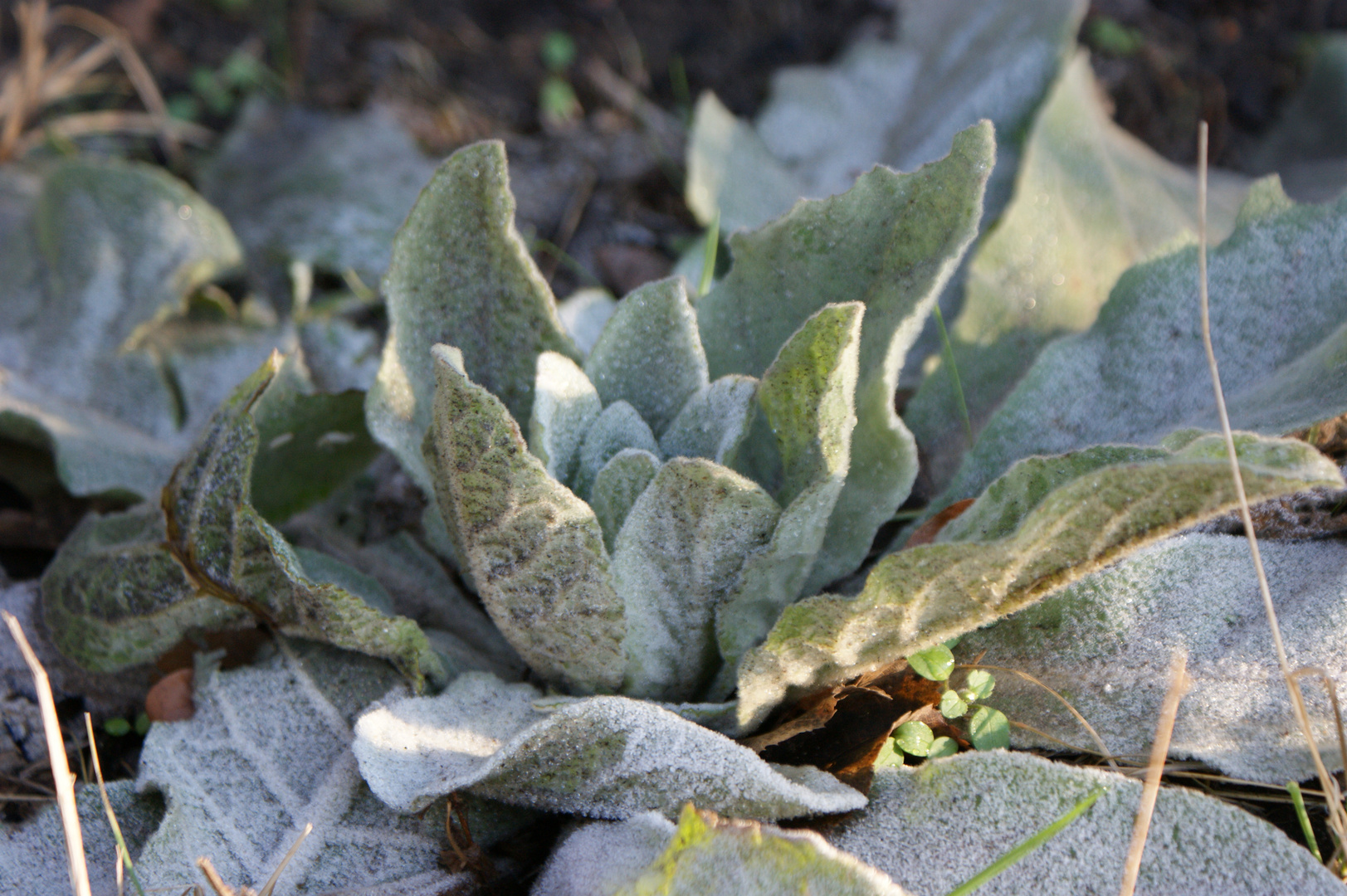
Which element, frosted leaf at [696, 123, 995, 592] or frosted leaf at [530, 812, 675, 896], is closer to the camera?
frosted leaf at [530, 812, 675, 896]

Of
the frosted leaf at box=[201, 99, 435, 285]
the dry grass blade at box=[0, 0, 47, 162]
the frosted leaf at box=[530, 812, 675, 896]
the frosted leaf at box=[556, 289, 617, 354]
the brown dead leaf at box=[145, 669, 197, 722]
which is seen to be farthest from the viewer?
the dry grass blade at box=[0, 0, 47, 162]

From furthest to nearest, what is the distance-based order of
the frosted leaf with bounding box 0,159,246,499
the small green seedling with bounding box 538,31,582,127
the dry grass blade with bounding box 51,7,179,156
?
the small green seedling with bounding box 538,31,582,127 < the dry grass blade with bounding box 51,7,179,156 < the frosted leaf with bounding box 0,159,246,499

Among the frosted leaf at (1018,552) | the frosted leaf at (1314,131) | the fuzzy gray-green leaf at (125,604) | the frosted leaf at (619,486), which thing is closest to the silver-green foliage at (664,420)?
the frosted leaf at (619,486)

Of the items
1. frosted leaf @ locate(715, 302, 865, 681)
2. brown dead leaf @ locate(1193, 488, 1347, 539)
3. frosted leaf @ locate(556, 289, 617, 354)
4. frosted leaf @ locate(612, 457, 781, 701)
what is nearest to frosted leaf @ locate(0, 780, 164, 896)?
frosted leaf @ locate(612, 457, 781, 701)

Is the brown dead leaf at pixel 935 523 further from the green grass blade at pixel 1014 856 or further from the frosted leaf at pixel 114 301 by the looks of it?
the frosted leaf at pixel 114 301

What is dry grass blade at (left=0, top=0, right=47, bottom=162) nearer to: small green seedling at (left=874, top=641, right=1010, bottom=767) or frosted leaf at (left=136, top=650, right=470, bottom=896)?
frosted leaf at (left=136, top=650, right=470, bottom=896)

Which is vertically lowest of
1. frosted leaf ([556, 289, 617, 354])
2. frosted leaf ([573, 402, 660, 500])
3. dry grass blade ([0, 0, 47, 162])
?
frosted leaf ([573, 402, 660, 500])
